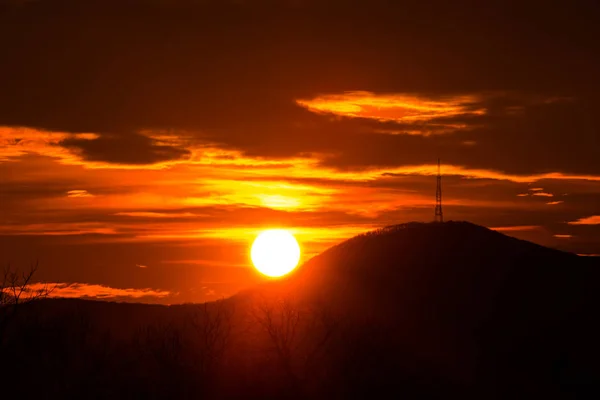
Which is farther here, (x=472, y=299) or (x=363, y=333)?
(x=472, y=299)

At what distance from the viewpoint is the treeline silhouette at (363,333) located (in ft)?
276

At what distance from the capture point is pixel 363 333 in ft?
298

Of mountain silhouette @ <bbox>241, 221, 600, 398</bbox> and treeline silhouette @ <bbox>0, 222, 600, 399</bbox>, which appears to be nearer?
treeline silhouette @ <bbox>0, 222, 600, 399</bbox>

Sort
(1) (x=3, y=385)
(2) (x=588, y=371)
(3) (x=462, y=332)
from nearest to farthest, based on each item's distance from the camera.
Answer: (1) (x=3, y=385) → (2) (x=588, y=371) → (3) (x=462, y=332)

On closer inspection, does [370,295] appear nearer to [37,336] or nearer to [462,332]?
[462,332]

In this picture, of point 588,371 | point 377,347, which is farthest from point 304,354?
point 588,371

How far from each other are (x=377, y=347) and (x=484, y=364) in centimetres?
1134

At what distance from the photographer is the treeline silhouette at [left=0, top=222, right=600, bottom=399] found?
84000 millimetres

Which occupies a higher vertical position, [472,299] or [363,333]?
[472,299]

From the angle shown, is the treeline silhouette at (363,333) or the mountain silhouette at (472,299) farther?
the mountain silhouette at (472,299)

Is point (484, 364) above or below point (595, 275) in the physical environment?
below

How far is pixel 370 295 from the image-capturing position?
99.9m

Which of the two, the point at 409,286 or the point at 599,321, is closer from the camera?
the point at 599,321

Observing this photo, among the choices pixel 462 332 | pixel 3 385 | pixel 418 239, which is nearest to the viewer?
pixel 3 385
